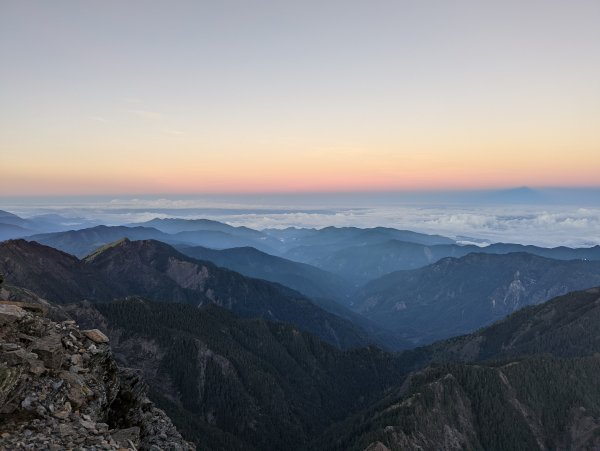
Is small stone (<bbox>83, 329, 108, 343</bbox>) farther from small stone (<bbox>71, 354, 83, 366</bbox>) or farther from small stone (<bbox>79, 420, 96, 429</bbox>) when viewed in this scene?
small stone (<bbox>79, 420, 96, 429</bbox>)

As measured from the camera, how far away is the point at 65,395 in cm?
2767

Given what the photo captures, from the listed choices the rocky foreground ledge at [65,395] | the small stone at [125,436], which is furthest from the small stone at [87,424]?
the small stone at [125,436]

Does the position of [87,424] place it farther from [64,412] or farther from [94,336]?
[94,336]

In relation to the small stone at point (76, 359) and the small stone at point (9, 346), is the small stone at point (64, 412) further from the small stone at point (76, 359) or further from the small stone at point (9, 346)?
the small stone at point (9, 346)

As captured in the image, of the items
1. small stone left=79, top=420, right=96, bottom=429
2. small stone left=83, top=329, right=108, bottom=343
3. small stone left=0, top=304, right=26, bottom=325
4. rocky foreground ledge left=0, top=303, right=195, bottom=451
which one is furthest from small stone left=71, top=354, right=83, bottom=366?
small stone left=79, top=420, right=96, bottom=429

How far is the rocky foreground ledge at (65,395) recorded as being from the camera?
23938mm

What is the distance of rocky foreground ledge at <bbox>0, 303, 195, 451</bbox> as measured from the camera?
23.9 metres

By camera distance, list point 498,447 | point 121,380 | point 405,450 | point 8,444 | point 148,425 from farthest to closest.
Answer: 1. point 498,447
2. point 405,450
3. point 121,380
4. point 148,425
5. point 8,444

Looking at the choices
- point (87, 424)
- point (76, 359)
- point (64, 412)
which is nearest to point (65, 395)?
point (64, 412)

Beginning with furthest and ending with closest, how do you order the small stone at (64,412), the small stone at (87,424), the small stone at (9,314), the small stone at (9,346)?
the small stone at (9,314) → the small stone at (9,346) → the small stone at (64,412) → the small stone at (87,424)

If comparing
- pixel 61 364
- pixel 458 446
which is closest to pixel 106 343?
pixel 61 364

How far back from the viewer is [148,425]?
3528 cm

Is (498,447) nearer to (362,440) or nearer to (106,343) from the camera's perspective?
(362,440)

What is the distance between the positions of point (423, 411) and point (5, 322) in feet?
650
